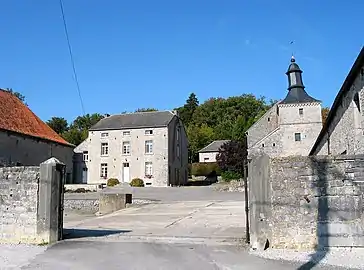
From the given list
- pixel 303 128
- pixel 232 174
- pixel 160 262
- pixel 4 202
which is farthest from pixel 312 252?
pixel 303 128

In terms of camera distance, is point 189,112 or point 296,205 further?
point 189,112

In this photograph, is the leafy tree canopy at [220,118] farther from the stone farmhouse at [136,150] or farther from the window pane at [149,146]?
the window pane at [149,146]

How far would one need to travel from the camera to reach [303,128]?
1989 inches

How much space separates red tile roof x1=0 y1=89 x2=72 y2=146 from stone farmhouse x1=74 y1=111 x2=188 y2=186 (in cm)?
691

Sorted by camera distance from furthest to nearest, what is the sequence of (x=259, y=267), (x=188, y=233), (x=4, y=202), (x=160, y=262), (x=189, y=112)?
(x=189, y=112) < (x=188, y=233) < (x=4, y=202) < (x=160, y=262) < (x=259, y=267)

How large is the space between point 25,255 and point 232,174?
33556 millimetres

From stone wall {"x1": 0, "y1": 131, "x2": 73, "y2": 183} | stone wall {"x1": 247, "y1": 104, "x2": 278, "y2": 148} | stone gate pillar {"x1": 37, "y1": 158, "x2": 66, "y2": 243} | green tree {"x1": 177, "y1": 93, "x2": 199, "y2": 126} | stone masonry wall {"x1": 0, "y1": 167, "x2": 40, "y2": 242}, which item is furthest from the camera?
green tree {"x1": 177, "y1": 93, "x2": 199, "y2": 126}

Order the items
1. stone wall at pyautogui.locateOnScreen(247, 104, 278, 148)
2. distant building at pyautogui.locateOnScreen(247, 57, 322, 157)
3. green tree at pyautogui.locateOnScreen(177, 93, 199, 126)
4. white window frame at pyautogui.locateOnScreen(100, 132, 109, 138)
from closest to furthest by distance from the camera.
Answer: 1. distant building at pyautogui.locateOnScreen(247, 57, 322, 157)
2. white window frame at pyautogui.locateOnScreen(100, 132, 109, 138)
3. stone wall at pyautogui.locateOnScreen(247, 104, 278, 148)
4. green tree at pyautogui.locateOnScreen(177, 93, 199, 126)

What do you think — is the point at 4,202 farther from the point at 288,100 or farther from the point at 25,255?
the point at 288,100


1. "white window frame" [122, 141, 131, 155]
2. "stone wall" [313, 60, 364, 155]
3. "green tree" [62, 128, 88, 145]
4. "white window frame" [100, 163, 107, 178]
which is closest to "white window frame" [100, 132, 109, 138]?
"white window frame" [122, 141, 131, 155]

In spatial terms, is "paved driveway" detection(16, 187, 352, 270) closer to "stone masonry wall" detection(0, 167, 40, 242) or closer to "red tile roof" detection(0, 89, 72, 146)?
"stone masonry wall" detection(0, 167, 40, 242)

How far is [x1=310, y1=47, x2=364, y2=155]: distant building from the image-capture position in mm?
14062

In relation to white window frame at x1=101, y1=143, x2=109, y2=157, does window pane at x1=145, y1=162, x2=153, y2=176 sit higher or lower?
lower

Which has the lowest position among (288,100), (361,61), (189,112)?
(361,61)
